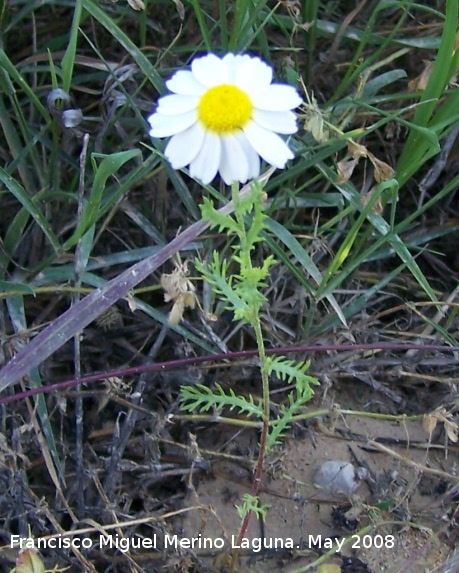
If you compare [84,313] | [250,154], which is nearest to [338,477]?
[84,313]

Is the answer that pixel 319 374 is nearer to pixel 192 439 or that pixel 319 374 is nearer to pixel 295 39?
pixel 192 439

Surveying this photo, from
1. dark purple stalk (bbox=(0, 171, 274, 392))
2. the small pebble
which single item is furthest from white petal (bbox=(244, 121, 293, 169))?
the small pebble

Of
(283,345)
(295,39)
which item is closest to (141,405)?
(283,345)

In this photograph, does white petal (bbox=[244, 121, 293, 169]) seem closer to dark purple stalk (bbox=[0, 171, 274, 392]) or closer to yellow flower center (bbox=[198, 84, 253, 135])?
yellow flower center (bbox=[198, 84, 253, 135])

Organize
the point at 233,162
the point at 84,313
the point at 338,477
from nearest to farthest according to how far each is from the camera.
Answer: the point at 233,162, the point at 84,313, the point at 338,477

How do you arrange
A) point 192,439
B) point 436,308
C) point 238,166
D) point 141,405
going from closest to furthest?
point 238,166 → point 192,439 → point 141,405 → point 436,308

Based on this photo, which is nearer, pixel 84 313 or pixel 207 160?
pixel 207 160

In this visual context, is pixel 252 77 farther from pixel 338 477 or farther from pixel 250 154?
pixel 338 477

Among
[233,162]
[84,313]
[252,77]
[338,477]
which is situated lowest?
[338,477]
